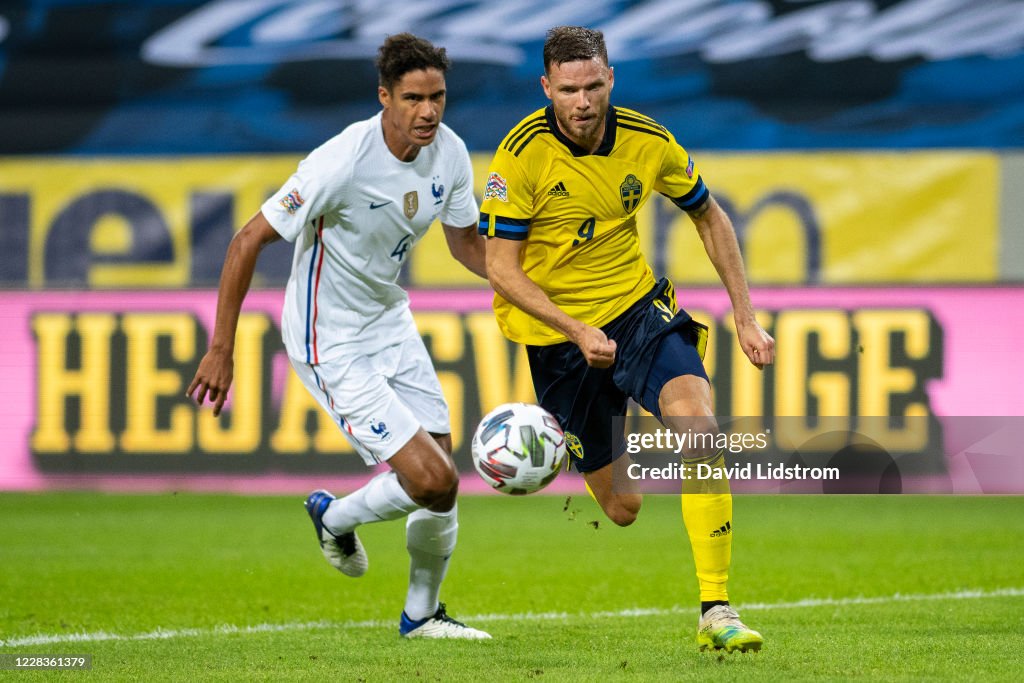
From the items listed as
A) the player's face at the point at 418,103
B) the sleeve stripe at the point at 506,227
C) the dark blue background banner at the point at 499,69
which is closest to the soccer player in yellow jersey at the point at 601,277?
the sleeve stripe at the point at 506,227

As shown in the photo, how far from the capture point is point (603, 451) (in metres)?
5.94

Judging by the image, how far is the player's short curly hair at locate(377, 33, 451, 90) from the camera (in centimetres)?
553

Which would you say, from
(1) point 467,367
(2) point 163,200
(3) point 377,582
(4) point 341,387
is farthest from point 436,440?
(2) point 163,200

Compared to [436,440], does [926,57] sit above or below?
above

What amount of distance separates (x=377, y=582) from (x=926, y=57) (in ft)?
24.5

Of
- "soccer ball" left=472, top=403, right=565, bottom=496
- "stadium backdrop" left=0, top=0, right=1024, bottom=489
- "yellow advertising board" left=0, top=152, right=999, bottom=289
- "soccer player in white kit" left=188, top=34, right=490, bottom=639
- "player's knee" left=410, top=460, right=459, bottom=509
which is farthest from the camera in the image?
"yellow advertising board" left=0, top=152, right=999, bottom=289

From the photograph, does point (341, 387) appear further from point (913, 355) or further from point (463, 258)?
point (913, 355)

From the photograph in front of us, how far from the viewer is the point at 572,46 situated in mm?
5211

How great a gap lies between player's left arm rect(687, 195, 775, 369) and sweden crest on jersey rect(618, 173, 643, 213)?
0.88 feet

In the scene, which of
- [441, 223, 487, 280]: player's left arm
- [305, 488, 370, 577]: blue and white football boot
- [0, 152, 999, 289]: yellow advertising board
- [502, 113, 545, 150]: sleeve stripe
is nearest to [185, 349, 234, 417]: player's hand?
[305, 488, 370, 577]: blue and white football boot

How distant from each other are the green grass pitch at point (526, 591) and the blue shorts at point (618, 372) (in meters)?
0.79

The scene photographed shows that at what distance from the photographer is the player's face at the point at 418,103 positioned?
218 inches
